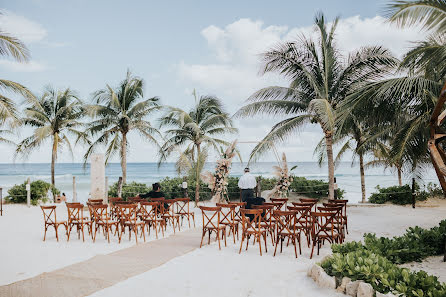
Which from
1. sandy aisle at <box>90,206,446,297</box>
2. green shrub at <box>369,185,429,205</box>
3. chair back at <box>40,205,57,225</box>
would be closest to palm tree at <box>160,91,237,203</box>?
chair back at <box>40,205,57,225</box>

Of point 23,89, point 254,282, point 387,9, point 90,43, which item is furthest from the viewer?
point 90,43

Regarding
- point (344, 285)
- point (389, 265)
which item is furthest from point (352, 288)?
point (389, 265)

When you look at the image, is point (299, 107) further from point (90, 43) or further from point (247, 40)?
point (90, 43)

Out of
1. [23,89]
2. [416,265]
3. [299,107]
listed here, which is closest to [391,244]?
[416,265]

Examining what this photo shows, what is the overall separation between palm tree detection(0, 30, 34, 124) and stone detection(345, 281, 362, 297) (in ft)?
31.0

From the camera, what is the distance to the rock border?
3.83 m

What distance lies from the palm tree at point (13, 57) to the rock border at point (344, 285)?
901 cm

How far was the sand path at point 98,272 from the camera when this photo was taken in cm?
431

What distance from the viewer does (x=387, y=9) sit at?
256 inches

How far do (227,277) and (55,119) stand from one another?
54.4ft

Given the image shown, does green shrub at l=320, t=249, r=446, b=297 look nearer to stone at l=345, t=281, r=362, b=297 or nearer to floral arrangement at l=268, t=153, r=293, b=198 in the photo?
stone at l=345, t=281, r=362, b=297

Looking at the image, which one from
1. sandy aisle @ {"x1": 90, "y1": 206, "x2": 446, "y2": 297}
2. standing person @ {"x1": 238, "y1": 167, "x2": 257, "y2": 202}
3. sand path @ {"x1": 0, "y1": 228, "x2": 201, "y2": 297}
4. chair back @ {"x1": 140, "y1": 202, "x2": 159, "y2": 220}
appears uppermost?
standing person @ {"x1": 238, "y1": 167, "x2": 257, "y2": 202}

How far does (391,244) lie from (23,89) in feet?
34.8

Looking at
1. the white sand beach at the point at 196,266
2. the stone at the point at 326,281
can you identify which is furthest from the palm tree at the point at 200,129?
the stone at the point at 326,281
